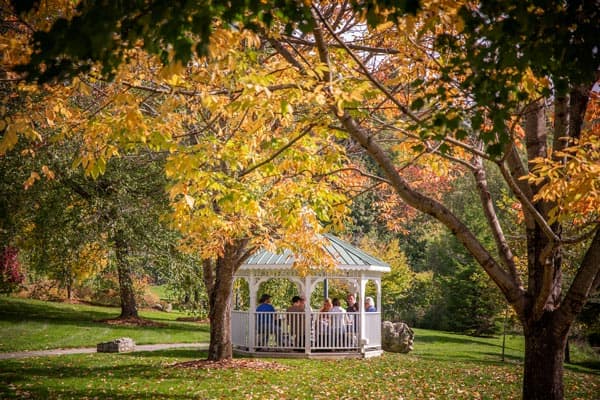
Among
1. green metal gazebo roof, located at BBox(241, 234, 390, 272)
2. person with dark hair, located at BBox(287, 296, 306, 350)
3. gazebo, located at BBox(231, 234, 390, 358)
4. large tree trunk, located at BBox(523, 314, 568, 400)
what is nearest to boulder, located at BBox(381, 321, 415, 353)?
gazebo, located at BBox(231, 234, 390, 358)

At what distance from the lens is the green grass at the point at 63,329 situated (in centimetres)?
1667

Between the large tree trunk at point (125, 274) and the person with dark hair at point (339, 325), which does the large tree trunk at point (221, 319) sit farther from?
the large tree trunk at point (125, 274)

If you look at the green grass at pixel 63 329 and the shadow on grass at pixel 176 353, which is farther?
the green grass at pixel 63 329

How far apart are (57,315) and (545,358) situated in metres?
21.4

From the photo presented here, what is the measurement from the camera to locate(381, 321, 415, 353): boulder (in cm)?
1866

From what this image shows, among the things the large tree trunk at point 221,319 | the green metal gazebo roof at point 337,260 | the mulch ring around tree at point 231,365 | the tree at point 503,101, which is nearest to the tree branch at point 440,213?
the tree at point 503,101

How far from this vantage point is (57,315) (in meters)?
23.6

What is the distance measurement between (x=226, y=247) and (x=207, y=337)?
9056 mm

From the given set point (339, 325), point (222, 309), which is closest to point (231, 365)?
point (222, 309)

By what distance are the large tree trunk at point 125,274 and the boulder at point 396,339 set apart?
841 centimetres

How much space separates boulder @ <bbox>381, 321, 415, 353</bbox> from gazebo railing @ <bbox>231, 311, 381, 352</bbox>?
7.38 ft

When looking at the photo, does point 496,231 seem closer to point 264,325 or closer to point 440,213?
point 440,213

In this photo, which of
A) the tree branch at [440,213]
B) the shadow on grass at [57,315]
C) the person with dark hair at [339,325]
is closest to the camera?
the tree branch at [440,213]

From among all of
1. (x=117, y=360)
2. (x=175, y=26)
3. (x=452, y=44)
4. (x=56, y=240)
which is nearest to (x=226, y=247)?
(x=117, y=360)
